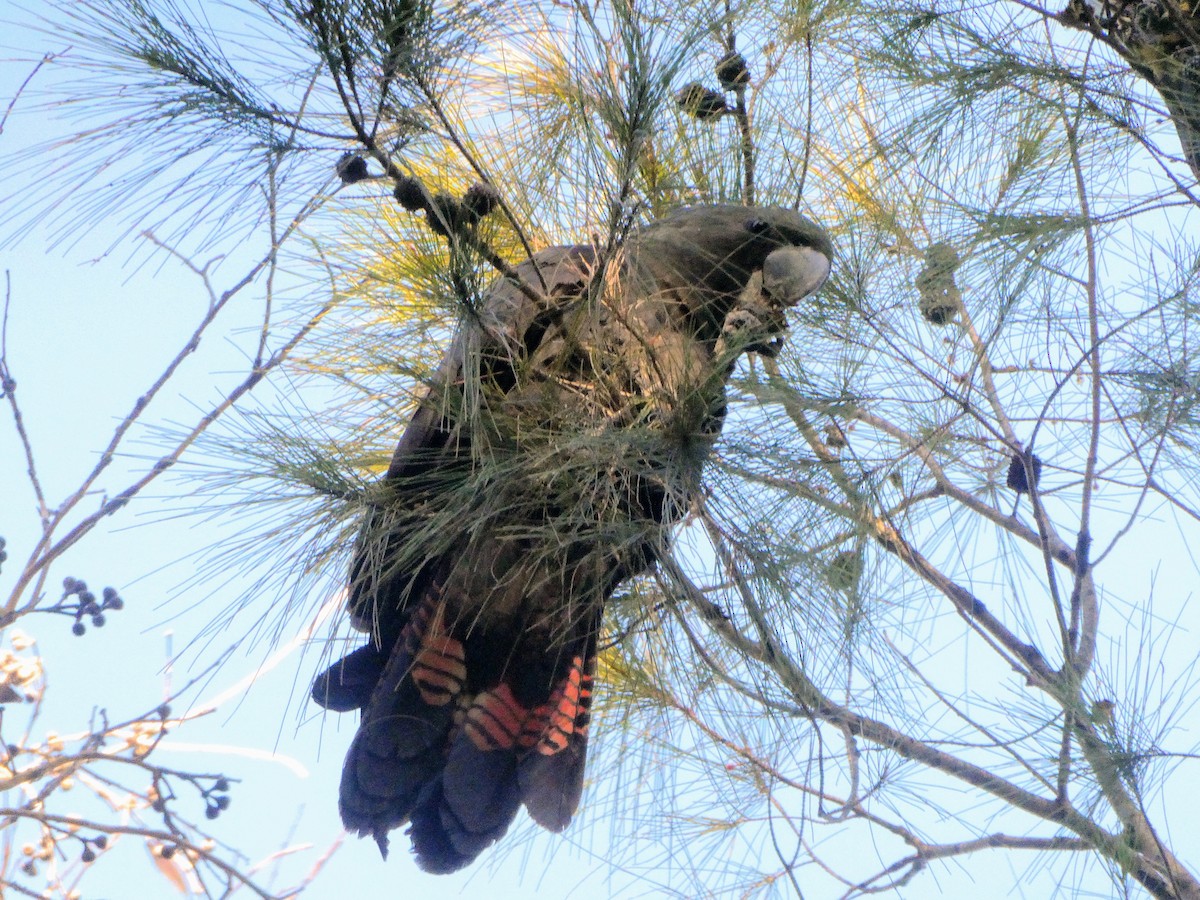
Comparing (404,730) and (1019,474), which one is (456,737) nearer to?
(404,730)

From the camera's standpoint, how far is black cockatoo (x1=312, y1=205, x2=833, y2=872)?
1.48 m

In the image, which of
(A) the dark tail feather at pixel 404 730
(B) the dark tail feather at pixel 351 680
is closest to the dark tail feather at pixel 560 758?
(A) the dark tail feather at pixel 404 730

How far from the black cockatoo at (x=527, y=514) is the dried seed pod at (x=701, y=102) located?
0.15 metres

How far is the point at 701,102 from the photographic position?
172 cm

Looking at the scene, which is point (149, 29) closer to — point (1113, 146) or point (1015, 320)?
point (1015, 320)

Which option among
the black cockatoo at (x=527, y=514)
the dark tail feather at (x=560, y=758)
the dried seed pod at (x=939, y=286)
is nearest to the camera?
the black cockatoo at (x=527, y=514)

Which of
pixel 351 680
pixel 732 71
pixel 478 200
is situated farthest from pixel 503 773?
pixel 732 71

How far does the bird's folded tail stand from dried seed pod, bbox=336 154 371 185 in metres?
0.60

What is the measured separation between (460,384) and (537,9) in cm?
53

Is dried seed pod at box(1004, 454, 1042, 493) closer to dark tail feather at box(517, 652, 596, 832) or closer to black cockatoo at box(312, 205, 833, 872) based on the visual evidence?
black cockatoo at box(312, 205, 833, 872)

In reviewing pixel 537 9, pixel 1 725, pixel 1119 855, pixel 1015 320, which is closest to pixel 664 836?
pixel 1119 855

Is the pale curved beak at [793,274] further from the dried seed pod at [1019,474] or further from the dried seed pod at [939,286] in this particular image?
the dried seed pod at [1019,474]

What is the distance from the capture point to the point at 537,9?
165 centimetres

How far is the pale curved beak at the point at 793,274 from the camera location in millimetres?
1752
